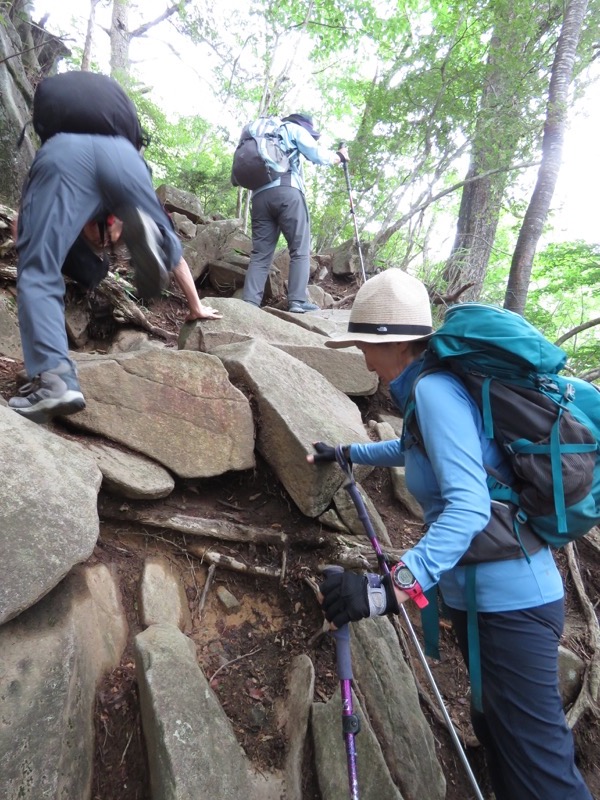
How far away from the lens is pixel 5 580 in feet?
6.51

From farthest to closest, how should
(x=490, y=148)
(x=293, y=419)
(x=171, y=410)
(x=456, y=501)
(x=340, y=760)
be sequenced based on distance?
(x=490, y=148) < (x=293, y=419) < (x=171, y=410) < (x=340, y=760) < (x=456, y=501)

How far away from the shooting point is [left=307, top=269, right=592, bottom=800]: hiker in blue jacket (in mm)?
1774

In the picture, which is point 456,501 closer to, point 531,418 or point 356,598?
point 531,418

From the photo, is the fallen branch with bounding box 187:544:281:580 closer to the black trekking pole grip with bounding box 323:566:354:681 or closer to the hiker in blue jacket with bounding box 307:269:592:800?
the black trekking pole grip with bounding box 323:566:354:681

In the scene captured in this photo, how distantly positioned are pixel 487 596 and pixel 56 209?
2975 millimetres

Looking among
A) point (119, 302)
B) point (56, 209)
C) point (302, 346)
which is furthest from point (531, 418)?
point (119, 302)

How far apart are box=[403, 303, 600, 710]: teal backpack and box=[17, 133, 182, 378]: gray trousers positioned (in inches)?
83.0

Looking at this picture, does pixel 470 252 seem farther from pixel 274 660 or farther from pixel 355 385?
pixel 274 660

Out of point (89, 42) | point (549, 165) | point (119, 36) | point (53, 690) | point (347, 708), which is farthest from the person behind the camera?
point (119, 36)

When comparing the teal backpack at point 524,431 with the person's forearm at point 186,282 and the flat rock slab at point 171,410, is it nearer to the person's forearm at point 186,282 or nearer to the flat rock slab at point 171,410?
the flat rock slab at point 171,410

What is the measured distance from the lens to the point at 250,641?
2.89 metres

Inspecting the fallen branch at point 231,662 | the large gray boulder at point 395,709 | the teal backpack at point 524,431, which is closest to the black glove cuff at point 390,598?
the teal backpack at point 524,431

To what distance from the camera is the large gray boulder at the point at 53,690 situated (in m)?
1.88

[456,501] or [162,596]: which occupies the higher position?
[456,501]
